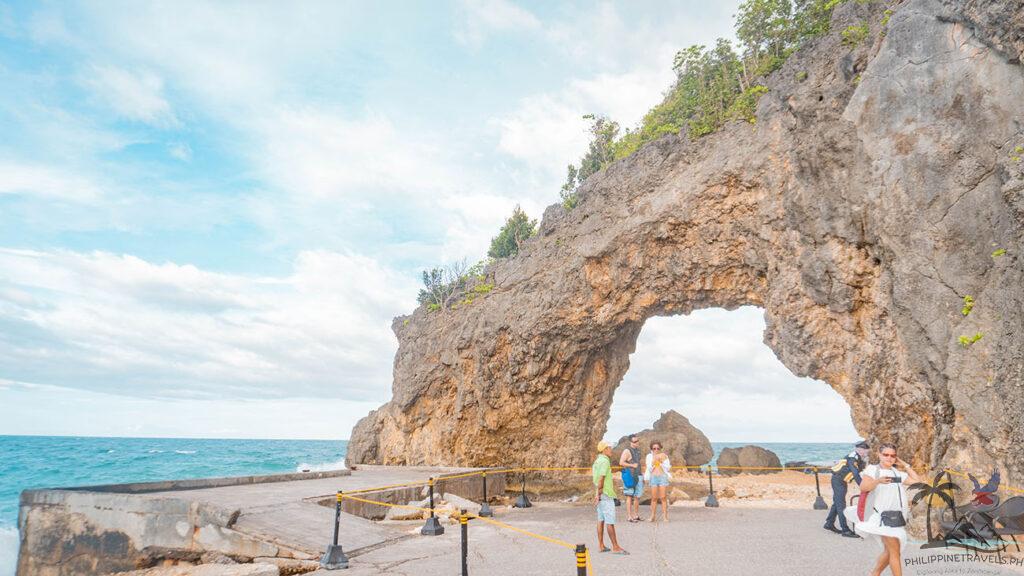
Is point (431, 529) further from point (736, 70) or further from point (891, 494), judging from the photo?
point (736, 70)

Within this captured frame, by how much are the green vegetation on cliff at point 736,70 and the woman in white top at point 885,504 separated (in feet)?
47.2

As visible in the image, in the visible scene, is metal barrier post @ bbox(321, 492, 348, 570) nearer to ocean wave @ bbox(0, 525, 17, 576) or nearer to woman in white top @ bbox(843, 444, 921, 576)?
woman in white top @ bbox(843, 444, 921, 576)

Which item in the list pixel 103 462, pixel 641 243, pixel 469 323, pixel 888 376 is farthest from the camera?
pixel 103 462

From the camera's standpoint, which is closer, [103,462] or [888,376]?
[888,376]

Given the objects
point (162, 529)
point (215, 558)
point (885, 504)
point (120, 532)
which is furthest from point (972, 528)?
point (120, 532)

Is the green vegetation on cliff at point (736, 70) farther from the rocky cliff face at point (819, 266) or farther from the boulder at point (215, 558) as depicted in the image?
the boulder at point (215, 558)

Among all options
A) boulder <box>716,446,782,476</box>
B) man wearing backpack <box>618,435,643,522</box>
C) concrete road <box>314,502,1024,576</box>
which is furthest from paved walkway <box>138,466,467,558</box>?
boulder <box>716,446,782,476</box>

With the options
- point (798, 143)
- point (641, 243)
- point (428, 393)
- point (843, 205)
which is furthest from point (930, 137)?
point (428, 393)

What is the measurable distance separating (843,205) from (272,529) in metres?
14.6

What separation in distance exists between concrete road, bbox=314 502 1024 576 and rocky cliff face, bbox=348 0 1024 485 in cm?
311

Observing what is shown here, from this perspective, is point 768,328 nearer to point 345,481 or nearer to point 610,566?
point 610,566

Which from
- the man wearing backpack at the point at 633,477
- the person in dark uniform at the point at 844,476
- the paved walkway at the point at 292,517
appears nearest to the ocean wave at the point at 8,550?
the paved walkway at the point at 292,517

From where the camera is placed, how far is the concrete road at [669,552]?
25.9ft

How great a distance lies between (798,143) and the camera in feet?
50.7
